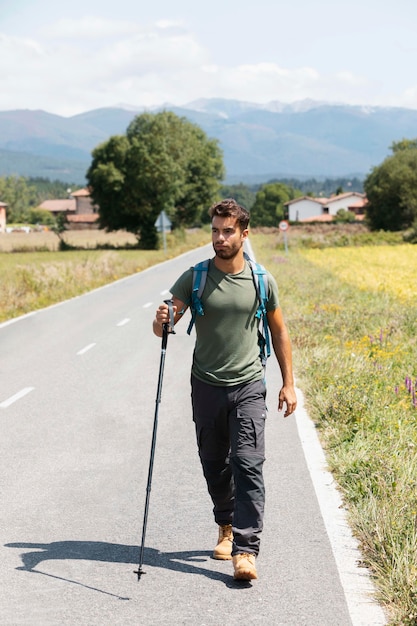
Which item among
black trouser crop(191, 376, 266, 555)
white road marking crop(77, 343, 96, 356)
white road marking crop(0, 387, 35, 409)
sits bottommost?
white road marking crop(77, 343, 96, 356)

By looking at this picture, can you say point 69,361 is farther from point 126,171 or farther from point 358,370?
point 126,171

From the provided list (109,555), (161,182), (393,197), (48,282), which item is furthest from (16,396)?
(393,197)

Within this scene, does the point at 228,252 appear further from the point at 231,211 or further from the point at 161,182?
the point at 161,182

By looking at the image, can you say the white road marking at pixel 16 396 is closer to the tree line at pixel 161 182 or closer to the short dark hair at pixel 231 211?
the short dark hair at pixel 231 211

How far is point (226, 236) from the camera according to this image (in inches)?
195

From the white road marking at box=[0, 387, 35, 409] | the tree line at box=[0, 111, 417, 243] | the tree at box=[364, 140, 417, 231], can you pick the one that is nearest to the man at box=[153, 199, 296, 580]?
the white road marking at box=[0, 387, 35, 409]

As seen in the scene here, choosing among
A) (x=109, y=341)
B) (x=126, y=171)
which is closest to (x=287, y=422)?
(x=109, y=341)

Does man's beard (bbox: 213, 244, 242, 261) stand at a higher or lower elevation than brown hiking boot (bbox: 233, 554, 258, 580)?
higher

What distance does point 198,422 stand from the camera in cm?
514

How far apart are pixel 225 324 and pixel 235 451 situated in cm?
65

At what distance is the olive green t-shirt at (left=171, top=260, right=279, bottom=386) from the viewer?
500 centimetres

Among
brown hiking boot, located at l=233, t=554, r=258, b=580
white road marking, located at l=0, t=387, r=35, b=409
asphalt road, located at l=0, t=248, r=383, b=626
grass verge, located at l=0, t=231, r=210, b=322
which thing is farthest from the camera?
grass verge, located at l=0, t=231, r=210, b=322

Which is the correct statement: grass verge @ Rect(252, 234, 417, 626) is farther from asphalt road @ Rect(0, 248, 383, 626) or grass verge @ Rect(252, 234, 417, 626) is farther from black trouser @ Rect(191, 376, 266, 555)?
Answer: black trouser @ Rect(191, 376, 266, 555)

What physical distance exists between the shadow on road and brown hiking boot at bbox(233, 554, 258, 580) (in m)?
0.12
